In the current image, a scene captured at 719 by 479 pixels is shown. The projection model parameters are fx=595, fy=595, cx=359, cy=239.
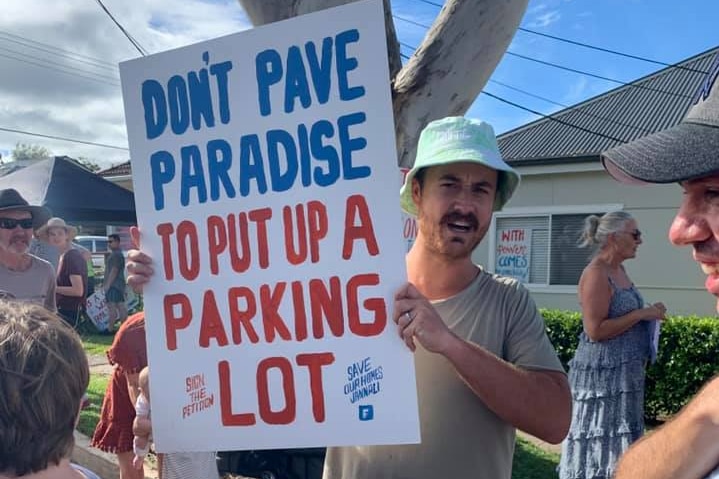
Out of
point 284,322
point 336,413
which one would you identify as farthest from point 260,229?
point 336,413

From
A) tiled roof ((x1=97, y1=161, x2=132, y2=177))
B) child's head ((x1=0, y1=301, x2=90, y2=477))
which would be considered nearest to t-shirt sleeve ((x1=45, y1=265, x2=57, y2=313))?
child's head ((x1=0, y1=301, x2=90, y2=477))

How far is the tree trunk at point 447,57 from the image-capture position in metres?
3.50

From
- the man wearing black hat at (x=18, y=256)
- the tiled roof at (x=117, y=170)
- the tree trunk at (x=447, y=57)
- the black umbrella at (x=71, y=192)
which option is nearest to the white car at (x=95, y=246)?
the tiled roof at (x=117, y=170)

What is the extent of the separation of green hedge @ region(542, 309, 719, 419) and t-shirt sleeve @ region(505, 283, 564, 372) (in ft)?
16.0

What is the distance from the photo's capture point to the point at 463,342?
4.79 ft

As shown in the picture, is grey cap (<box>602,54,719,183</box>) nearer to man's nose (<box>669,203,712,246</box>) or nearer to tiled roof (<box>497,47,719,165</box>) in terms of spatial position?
man's nose (<box>669,203,712,246</box>)

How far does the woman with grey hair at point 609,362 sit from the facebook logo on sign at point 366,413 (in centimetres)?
264

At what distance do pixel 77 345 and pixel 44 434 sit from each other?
0.65ft

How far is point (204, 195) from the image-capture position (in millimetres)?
1692

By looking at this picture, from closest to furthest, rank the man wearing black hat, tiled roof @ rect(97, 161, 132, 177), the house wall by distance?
1. the man wearing black hat
2. the house wall
3. tiled roof @ rect(97, 161, 132, 177)

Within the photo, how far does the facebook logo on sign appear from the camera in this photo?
4.93 feet

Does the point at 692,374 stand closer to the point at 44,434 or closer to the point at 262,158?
the point at 262,158

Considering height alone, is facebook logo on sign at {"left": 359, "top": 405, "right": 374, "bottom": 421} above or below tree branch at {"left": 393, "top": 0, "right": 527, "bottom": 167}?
below

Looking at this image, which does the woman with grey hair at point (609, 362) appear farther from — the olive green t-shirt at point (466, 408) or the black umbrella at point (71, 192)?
the black umbrella at point (71, 192)
